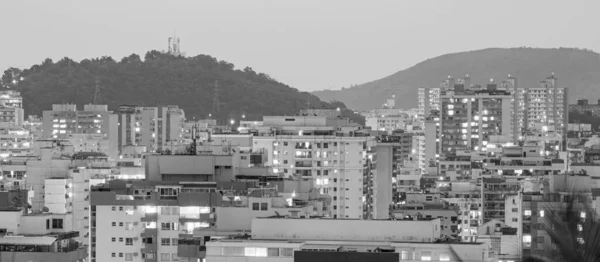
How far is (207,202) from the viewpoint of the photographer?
50.3 metres

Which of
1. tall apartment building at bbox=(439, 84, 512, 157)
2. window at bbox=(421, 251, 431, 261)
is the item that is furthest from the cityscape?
tall apartment building at bbox=(439, 84, 512, 157)

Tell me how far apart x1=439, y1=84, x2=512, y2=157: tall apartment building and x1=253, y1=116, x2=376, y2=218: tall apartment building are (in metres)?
65.0

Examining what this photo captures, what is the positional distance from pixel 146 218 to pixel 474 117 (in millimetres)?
110663

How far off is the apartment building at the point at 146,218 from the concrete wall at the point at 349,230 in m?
9.91

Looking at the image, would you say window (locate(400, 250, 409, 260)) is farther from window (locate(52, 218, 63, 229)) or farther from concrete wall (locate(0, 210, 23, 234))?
window (locate(52, 218, 63, 229))

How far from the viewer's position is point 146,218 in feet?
169

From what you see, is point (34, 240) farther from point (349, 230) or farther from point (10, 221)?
point (349, 230)

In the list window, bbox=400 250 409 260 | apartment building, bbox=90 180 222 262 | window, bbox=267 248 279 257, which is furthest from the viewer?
apartment building, bbox=90 180 222 262

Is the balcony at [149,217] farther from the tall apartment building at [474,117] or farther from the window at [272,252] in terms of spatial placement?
the tall apartment building at [474,117]

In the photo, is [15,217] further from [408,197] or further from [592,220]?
[408,197]

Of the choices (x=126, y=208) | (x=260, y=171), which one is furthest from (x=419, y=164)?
(x=126, y=208)

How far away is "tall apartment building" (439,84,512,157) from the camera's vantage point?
522ft

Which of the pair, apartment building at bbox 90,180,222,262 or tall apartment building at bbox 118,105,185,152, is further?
tall apartment building at bbox 118,105,185,152

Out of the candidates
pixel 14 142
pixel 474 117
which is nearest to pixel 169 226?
pixel 14 142
